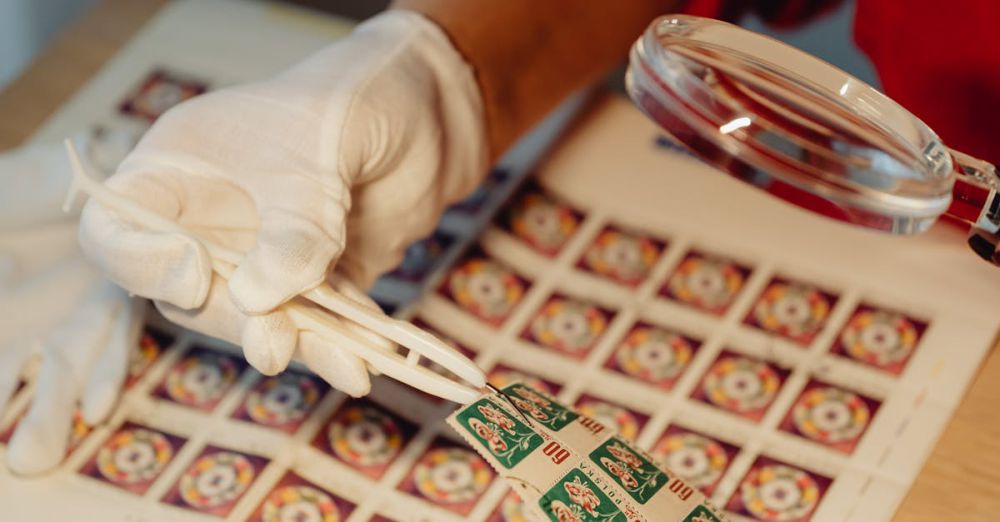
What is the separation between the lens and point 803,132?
1.85 feet

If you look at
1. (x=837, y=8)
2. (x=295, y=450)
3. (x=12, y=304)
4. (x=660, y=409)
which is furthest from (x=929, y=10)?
(x=12, y=304)

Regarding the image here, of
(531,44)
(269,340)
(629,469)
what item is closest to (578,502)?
(629,469)

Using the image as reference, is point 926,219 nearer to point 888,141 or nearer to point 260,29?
point 888,141

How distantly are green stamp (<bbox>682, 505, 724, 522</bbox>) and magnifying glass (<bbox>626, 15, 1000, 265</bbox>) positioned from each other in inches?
5.8

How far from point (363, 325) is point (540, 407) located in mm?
88

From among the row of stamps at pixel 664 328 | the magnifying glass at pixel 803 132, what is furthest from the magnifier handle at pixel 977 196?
the row of stamps at pixel 664 328

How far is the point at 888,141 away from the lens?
1.72 ft

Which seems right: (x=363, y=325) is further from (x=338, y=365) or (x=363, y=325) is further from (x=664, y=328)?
(x=664, y=328)

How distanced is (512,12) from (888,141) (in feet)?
0.92

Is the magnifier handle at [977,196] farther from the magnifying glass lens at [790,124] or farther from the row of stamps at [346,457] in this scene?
the row of stamps at [346,457]

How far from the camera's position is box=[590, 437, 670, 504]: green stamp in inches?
21.2

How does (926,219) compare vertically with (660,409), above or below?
above

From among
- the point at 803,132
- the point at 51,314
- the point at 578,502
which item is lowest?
the point at 51,314

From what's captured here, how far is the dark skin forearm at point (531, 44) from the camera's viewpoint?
71 centimetres
